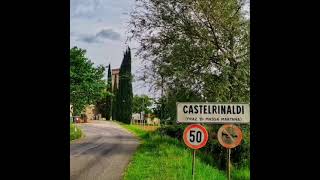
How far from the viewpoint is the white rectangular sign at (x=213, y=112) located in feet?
41.0

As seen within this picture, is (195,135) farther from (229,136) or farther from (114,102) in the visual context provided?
(114,102)

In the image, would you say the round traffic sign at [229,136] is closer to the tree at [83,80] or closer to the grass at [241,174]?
the grass at [241,174]

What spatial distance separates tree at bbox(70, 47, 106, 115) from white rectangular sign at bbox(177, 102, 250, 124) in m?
34.3

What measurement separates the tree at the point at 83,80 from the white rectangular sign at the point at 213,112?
3430 cm

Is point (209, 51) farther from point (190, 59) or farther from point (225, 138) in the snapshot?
point (225, 138)

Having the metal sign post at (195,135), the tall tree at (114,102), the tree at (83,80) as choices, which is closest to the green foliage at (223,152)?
the metal sign post at (195,135)

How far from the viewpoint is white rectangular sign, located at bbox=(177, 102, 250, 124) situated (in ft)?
41.0

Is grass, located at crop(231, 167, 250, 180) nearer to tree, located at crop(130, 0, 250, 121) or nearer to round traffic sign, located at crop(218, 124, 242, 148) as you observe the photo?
tree, located at crop(130, 0, 250, 121)

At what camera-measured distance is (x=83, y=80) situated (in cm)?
4941

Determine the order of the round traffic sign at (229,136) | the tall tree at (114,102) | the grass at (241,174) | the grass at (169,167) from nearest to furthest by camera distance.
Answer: the round traffic sign at (229,136), the grass at (169,167), the grass at (241,174), the tall tree at (114,102)

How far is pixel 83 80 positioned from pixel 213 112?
124 ft

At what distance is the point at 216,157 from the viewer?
71.7 feet
